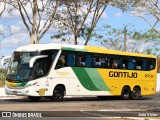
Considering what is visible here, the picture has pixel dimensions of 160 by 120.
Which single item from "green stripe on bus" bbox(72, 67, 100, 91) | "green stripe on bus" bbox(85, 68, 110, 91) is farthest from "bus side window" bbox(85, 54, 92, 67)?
"green stripe on bus" bbox(72, 67, 100, 91)

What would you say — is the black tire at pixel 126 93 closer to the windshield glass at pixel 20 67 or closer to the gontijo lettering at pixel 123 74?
the gontijo lettering at pixel 123 74

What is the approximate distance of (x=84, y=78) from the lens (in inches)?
1129

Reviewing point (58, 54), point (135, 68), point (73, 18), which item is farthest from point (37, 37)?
point (58, 54)

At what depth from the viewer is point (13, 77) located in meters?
26.3

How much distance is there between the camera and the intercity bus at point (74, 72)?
26062 mm

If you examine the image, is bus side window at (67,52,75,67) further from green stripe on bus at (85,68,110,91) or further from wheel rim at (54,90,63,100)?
wheel rim at (54,90,63,100)

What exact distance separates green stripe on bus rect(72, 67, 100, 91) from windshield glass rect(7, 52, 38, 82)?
2993 millimetres

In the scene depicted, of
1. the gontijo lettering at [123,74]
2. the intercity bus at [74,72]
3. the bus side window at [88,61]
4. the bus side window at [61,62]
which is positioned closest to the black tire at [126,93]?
the intercity bus at [74,72]

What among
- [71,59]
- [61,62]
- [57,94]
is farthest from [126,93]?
[61,62]

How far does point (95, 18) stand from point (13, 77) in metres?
18.9

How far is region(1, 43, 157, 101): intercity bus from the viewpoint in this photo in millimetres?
26062

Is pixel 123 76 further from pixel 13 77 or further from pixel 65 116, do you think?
pixel 65 116

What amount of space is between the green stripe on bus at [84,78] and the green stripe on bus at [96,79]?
0.65 feet

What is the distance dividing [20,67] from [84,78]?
435 centimetres
